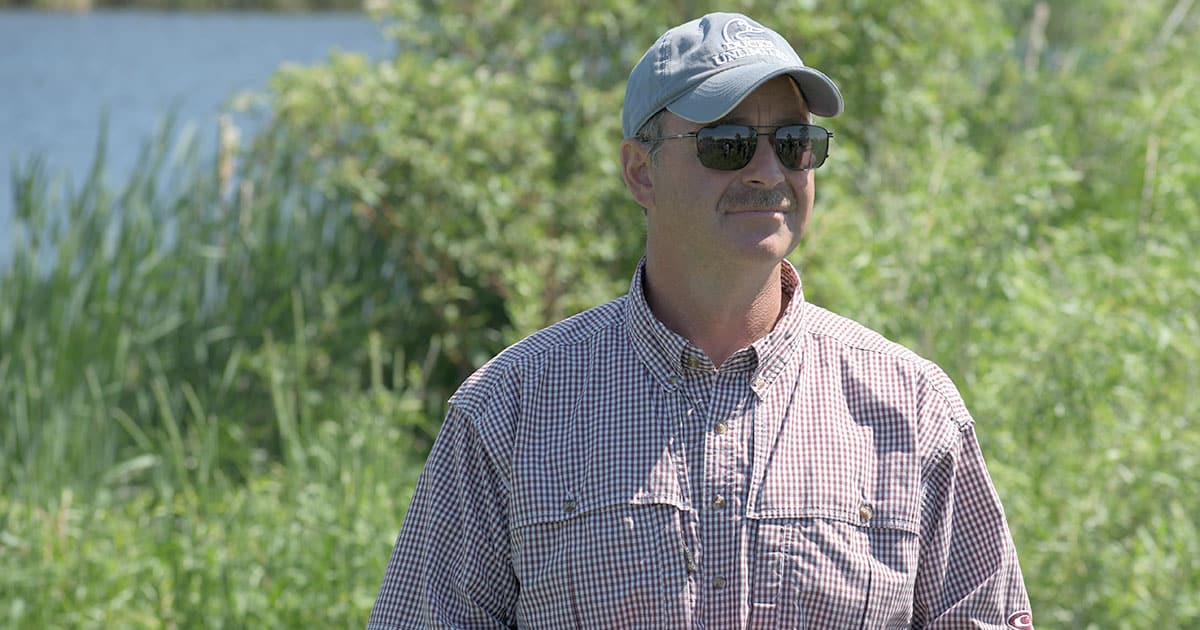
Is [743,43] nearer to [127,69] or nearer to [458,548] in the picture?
[458,548]

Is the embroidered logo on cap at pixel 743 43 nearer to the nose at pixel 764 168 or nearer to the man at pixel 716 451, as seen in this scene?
the man at pixel 716 451

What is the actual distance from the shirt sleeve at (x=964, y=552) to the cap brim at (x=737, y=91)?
50 centimetres

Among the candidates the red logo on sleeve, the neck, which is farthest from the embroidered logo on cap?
the red logo on sleeve

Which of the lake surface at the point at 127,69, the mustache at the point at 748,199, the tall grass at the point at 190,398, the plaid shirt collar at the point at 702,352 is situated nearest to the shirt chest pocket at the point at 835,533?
the plaid shirt collar at the point at 702,352

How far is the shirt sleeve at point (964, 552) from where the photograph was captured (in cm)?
197

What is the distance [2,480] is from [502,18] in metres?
2.68

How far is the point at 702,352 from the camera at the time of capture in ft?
6.53

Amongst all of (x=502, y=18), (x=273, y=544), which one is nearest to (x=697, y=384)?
(x=273, y=544)

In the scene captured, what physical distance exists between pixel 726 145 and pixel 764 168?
0.21 feet

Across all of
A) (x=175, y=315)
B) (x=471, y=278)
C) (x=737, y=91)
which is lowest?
(x=175, y=315)

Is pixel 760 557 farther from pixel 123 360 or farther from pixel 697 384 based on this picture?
pixel 123 360

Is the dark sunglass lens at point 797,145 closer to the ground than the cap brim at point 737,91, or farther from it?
closer to the ground

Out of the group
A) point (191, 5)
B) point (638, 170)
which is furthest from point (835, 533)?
point (191, 5)

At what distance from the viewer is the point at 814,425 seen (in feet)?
6.45
